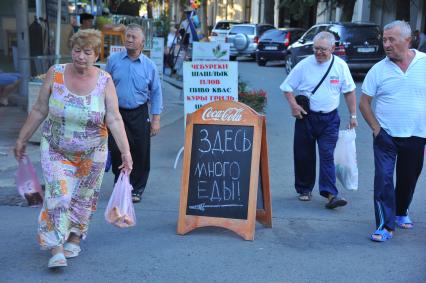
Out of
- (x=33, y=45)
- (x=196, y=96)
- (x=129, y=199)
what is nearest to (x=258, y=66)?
(x=33, y=45)

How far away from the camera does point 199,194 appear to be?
5219 millimetres

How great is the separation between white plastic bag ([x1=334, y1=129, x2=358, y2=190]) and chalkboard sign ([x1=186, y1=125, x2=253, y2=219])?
127cm

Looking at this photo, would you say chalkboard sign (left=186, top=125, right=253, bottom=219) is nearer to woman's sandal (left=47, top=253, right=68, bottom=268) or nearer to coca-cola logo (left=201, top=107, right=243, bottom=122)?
coca-cola logo (left=201, top=107, right=243, bottom=122)

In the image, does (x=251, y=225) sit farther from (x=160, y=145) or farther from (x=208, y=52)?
(x=208, y=52)

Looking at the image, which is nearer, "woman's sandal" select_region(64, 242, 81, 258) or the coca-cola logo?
"woman's sandal" select_region(64, 242, 81, 258)

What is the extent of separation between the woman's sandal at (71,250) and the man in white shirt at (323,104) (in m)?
2.50

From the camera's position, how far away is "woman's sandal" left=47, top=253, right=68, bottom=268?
425cm

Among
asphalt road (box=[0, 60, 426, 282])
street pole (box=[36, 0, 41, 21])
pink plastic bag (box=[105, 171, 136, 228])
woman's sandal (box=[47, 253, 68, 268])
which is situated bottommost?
asphalt road (box=[0, 60, 426, 282])

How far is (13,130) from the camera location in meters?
9.73

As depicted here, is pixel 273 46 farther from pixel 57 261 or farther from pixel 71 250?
pixel 57 261

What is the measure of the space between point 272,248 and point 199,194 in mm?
775

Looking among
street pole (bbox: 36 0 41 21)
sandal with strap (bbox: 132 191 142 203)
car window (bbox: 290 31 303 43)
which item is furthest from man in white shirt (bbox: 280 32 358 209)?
car window (bbox: 290 31 303 43)

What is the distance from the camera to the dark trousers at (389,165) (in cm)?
501

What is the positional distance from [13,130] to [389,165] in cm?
659
